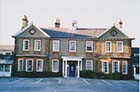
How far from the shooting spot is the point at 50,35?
2897 centimetres

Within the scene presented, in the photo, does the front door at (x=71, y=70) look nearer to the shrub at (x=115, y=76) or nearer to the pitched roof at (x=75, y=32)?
the pitched roof at (x=75, y=32)

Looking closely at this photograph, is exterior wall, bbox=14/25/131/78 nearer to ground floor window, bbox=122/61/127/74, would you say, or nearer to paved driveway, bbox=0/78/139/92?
ground floor window, bbox=122/61/127/74

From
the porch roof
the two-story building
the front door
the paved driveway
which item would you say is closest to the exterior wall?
the two-story building

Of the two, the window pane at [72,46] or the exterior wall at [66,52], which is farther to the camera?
the window pane at [72,46]

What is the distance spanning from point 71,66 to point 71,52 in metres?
1.72

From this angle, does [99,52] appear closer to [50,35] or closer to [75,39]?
[75,39]

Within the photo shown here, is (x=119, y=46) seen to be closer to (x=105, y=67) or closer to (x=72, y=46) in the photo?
(x=105, y=67)

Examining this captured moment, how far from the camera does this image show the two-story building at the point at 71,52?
91.9ft

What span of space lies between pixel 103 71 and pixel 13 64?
10382 mm

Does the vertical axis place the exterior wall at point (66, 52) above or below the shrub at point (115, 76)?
above

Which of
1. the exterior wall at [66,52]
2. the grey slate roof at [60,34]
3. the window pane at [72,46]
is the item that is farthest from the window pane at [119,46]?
the window pane at [72,46]

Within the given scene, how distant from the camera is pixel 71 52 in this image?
1126 inches

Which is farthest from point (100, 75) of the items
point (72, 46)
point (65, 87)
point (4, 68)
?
point (65, 87)

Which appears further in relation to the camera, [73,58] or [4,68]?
[4,68]
